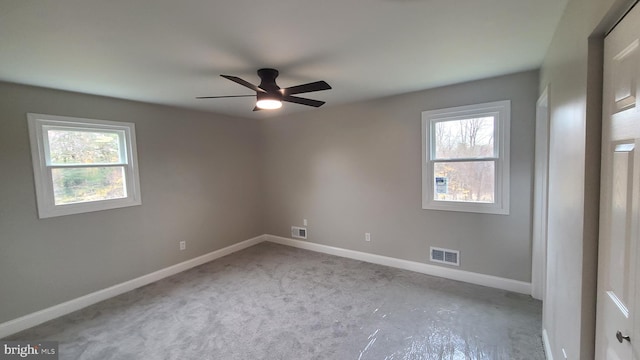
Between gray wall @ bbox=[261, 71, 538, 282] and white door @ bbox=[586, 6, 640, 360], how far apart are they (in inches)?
81.3

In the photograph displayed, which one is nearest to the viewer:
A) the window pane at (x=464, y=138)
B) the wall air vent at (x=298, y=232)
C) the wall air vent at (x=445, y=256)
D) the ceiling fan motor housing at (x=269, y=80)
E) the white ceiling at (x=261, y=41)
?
the white ceiling at (x=261, y=41)

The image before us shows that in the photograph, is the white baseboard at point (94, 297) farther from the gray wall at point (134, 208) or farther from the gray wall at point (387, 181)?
the gray wall at point (387, 181)

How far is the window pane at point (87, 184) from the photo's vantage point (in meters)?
2.95

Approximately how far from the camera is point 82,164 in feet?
10.2

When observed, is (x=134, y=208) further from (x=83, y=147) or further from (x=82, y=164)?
(x=83, y=147)

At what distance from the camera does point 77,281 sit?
3033mm

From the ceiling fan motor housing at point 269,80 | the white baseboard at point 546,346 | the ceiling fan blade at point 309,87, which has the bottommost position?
the white baseboard at point 546,346

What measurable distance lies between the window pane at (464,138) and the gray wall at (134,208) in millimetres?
3357

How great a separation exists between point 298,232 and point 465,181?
2.92m

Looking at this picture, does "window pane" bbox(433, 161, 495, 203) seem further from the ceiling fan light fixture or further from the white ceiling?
the ceiling fan light fixture

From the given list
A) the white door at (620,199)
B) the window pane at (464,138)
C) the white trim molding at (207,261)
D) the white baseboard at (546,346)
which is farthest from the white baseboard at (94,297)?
the white door at (620,199)

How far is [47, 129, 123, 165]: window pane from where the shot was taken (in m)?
2.93

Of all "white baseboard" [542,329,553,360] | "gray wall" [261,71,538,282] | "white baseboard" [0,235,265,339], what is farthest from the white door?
"white baseboard" [0,235,265,339]

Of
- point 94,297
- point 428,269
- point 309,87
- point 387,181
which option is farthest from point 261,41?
point 94,297
